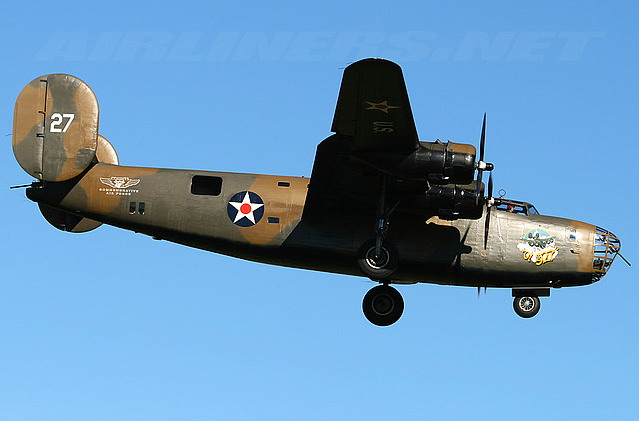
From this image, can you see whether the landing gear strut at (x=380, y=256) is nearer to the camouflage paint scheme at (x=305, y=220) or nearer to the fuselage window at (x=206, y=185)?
the camouflage paint scheme at (x=305, y=220)

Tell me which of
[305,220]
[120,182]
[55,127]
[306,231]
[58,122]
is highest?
[58,122]

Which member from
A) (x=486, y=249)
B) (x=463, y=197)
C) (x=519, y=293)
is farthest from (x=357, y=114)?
(x=519, y=293)

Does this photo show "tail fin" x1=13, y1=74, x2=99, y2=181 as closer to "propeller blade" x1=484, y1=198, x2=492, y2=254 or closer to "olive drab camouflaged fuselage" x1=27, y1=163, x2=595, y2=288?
"olive drab camouflaged fuselage" x1=27, y1=163, x2=595, y2=288

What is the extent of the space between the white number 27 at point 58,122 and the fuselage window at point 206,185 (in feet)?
10.2

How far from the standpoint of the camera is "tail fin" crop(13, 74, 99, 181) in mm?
22844

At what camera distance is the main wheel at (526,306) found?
77.3 ft

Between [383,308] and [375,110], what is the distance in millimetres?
5342

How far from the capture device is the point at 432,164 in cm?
2019

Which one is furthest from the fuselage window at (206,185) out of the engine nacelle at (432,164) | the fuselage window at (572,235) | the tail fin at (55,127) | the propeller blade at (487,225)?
the fuselage window at (572,235)

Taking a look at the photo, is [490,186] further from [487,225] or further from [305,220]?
[305,220]

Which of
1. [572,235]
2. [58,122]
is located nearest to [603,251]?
[572,235]

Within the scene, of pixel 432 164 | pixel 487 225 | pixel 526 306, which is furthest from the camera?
pixel 526 306

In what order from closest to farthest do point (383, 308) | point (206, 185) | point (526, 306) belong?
point (206, 185) → point (383, 308) → point (526, 306)

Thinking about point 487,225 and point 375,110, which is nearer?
point 375,110
